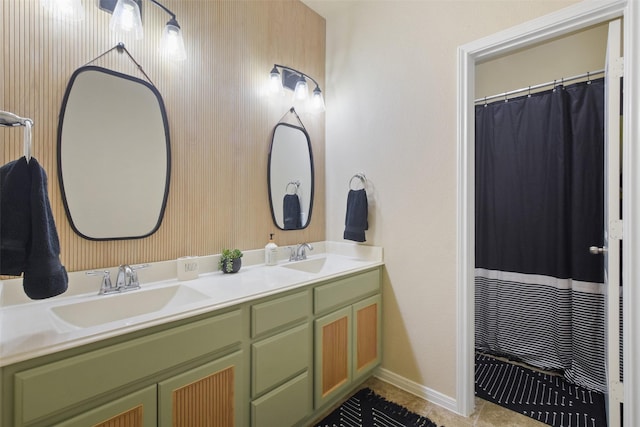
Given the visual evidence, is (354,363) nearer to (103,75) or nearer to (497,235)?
(497,235)

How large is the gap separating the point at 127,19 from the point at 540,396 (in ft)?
10.2

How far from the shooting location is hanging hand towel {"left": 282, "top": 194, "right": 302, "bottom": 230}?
227 centimetres

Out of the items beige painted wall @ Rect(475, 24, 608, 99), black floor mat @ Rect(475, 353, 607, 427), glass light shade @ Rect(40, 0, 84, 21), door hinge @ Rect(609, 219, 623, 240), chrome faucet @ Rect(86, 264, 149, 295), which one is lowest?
black floor mat @ Rect(475, 353, 607, 427)

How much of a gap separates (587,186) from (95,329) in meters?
2.86

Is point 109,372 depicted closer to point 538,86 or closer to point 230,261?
point 230,261

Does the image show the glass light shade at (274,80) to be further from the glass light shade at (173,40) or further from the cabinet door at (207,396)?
the cabinet door at (207,396)

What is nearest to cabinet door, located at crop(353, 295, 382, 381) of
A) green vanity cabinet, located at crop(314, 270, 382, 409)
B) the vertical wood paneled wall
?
green vanity cabinet, located at crop(314, 270, 382, 409)

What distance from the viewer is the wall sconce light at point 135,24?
1.42 metres

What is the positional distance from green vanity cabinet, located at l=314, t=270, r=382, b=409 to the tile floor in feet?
0.83

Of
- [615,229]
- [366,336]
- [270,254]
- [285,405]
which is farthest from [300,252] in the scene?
[615,229]

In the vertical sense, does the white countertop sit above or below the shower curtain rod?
below

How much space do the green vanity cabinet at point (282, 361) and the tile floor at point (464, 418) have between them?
682 mm

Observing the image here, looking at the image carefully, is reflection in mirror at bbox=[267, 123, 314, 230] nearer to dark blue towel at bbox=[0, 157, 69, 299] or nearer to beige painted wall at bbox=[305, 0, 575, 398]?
beige painted wall at bbox=[305, 0, 575, 398]

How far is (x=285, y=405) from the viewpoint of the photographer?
5.03 feet
